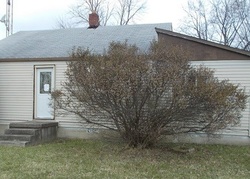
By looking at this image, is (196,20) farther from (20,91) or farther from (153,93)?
(153,93)

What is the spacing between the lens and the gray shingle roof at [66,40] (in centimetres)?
1155

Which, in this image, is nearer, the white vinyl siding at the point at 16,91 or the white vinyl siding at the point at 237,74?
the white vinyl siding at the point at 237,74

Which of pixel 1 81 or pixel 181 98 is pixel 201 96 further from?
pixel 1 81

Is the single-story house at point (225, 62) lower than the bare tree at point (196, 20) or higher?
lower

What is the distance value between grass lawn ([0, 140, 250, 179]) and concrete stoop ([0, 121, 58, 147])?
45cm

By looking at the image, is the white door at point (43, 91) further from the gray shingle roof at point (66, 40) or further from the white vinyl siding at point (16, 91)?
the gray shingle roof at point (66, 40)

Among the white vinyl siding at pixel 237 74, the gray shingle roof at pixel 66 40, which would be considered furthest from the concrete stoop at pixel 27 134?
the white vinyl siding at pixel 237 74

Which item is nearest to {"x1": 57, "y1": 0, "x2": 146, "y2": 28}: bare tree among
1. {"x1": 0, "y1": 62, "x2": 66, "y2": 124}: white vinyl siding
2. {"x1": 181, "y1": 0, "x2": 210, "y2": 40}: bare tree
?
{"x1": 181, "y1": 0, "x2": 210, "y2": 40}: bare tree

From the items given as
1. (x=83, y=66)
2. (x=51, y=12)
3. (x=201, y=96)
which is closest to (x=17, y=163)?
(x=83, y=66)

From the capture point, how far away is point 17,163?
6.96 metres

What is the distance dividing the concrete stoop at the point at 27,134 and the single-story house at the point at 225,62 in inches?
189

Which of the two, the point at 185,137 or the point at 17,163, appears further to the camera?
the point at 185,137

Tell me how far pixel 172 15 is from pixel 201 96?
2385 centimetres

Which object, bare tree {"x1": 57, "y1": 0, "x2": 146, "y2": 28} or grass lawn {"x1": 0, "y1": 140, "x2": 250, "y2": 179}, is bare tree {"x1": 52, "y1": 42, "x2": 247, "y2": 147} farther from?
bare tree {"x1": 57, "y1": 0, "x2": 146, "y2": 28}
